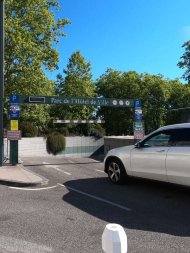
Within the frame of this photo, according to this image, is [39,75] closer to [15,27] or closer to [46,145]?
[15,27]

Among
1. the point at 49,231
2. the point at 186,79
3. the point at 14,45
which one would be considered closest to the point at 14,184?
the point at 49,231

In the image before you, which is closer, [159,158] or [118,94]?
[159,158]

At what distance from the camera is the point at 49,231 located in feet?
19.3

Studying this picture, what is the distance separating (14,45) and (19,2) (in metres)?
3.77

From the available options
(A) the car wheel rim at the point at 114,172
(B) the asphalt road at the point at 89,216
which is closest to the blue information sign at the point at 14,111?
(B) the asphalt road at the point at 89,216

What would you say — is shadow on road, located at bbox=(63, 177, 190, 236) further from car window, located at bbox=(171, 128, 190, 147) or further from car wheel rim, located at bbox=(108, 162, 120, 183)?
car window, located at bbox=(171, 128, 190, 147)

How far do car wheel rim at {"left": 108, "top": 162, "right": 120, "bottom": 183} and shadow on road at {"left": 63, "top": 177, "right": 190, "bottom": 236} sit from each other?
19 centimetres

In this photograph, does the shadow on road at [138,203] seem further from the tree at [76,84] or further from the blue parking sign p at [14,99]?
the tree at [76,84]

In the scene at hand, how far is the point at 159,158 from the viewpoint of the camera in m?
8.79

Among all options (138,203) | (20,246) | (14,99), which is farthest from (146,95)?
(20,246)

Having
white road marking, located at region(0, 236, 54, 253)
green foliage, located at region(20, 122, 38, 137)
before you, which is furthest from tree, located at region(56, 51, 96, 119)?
white road marking, located at region(0, 236, 54, 253)

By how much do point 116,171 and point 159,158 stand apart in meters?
1.72

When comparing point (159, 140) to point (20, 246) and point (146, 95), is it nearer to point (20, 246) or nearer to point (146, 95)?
point (20, 246)

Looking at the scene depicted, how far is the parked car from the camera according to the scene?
8281mm
